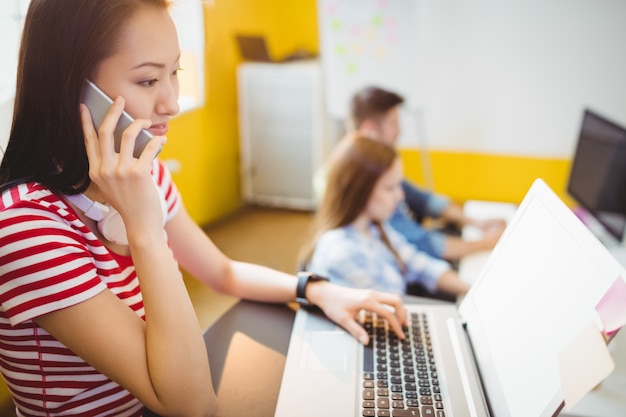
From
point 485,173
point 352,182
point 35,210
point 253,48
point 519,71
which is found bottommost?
point 485,173

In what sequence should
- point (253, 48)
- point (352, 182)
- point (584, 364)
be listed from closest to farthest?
1. point (584, 364)
2. point (352, 182)
3. point (253, 48)

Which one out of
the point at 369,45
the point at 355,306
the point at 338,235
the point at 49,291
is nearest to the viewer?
the point at 49,291

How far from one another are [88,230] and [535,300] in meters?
0.62

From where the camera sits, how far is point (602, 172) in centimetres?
181

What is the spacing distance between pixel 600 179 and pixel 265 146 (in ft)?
6.59

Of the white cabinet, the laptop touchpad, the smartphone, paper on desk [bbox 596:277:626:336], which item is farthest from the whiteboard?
paper on desk [bbox 596:277:626:336]

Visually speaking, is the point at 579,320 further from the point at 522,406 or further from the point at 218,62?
the point at 218,62

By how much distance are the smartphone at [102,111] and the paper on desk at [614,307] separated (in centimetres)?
60

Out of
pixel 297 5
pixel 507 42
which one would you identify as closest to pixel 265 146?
pixel 297 5

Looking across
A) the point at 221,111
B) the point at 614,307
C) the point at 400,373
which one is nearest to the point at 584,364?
the point at 614,307

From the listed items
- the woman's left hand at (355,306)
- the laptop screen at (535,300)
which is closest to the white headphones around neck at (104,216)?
the woman's left hand at (355,306)

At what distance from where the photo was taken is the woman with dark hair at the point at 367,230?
1.62 meters

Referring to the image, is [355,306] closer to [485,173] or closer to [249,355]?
[249,355]

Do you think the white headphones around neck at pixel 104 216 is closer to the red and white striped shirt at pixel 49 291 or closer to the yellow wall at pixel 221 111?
the red and white striped shirt at pixel 49 291
